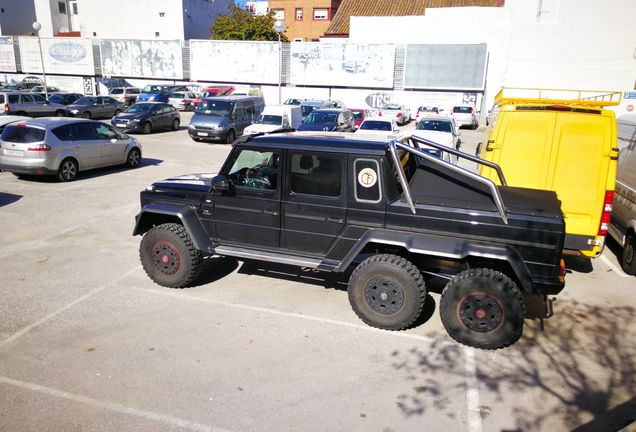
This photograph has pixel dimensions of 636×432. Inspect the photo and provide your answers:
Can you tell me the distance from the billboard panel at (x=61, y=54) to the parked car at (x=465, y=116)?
30.8 metres

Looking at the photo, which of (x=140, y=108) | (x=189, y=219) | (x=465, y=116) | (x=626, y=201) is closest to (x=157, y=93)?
(x=140, y=108)

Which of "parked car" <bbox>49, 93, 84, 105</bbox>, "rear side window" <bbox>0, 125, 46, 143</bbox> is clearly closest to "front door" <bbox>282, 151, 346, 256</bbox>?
"rear side window" <bbox>0, 125, 46, 143</bbox>

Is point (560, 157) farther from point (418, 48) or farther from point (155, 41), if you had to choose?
point (155, 41)

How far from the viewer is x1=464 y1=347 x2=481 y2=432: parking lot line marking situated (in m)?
3.99

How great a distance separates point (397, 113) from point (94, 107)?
18214 mm

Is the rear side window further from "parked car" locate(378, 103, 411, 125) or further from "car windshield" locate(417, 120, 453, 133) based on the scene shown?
"parked car" locate(378, 103, 411, 125)

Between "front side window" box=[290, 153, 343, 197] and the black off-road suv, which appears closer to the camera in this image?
the black off-road suv

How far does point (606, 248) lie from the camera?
8.93 meters

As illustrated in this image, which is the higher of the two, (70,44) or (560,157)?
(70,44)

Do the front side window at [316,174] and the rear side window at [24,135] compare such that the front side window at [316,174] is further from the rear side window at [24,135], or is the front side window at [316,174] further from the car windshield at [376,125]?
the car windshield at [376,125]

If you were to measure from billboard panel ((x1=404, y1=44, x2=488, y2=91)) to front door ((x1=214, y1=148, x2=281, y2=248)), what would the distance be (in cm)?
3183

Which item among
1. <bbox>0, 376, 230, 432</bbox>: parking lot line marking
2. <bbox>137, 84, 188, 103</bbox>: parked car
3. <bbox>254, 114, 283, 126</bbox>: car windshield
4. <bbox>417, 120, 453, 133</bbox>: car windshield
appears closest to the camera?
<bbox>0, 376, 230, 432</bbox>: parking lot line marking

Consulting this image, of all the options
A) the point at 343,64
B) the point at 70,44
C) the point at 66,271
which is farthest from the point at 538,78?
the point at 70,44

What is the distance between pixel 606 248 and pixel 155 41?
39.8 m
